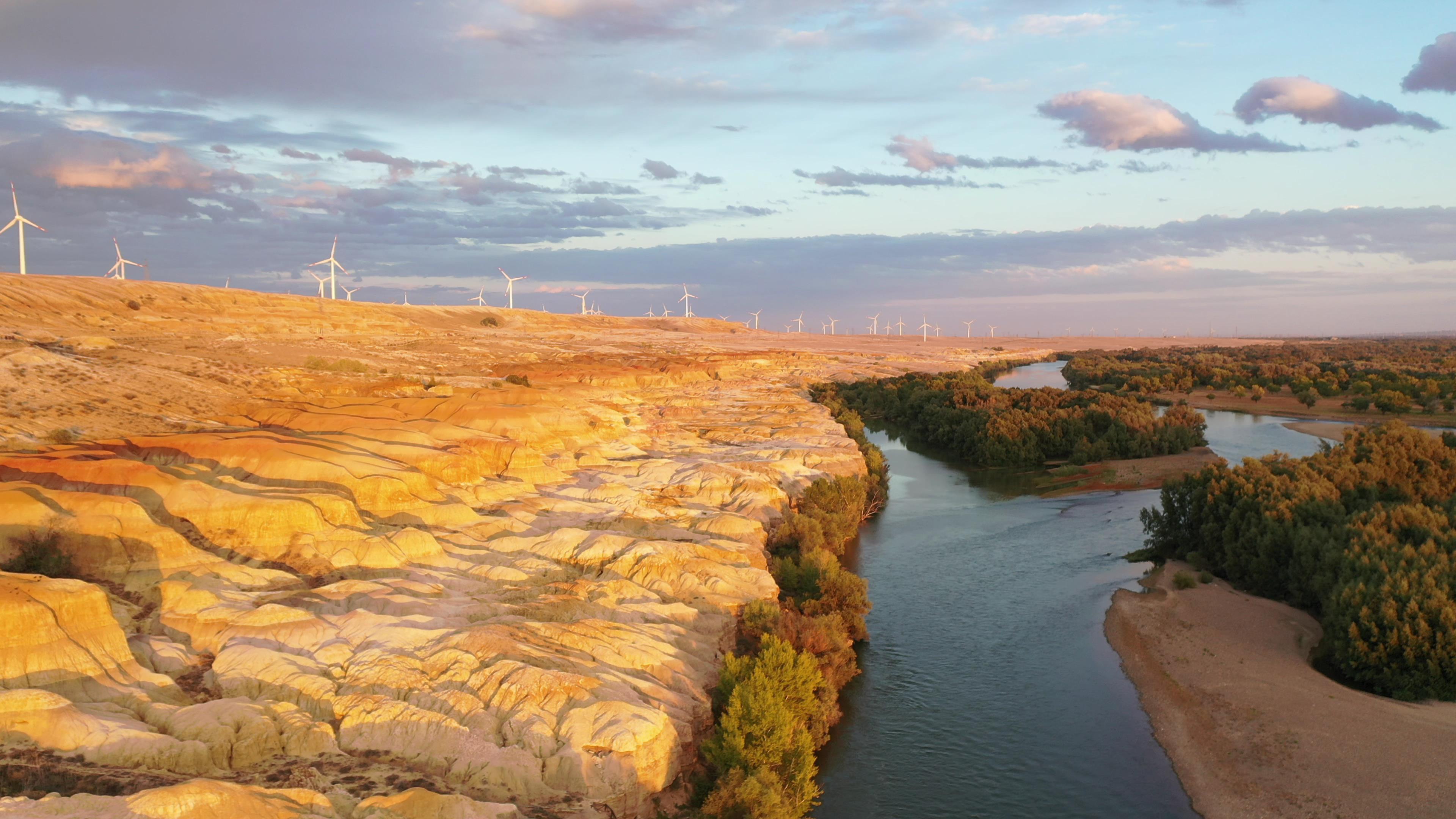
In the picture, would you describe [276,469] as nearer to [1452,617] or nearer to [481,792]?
[481,792]

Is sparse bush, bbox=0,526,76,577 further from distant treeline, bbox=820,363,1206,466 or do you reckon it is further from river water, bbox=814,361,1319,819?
distant treeline, bbox=820,363,1206,466

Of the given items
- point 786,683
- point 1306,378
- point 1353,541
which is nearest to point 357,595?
point 786,683

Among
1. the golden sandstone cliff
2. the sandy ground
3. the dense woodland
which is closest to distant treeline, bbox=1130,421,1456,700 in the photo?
the sandy ground

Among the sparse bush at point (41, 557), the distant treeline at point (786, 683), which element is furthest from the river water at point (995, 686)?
the sparse bush at point (41, 557)

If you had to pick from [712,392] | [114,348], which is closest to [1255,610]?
[712,392]

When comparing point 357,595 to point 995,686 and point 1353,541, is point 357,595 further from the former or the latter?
point 1353,541

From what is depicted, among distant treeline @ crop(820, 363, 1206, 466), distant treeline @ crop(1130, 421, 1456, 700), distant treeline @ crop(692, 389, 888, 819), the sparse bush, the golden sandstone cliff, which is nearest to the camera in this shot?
the golden sandstone cliff
